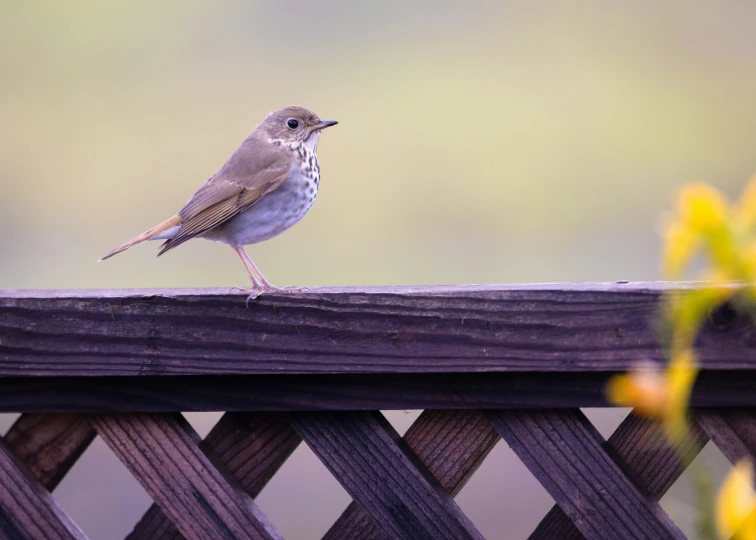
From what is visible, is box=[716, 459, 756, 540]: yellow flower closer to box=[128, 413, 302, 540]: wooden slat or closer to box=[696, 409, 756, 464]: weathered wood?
box=[696, 409, 756, 464]: weathered wood

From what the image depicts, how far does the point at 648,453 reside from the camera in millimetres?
1682

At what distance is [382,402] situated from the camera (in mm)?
1707

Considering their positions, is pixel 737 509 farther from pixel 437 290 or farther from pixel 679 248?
pixel 437 290

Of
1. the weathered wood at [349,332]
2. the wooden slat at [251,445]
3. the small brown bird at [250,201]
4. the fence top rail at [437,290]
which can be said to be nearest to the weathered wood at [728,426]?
the weathered wood at [349,332]

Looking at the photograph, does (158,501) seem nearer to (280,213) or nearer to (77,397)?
(77,397)

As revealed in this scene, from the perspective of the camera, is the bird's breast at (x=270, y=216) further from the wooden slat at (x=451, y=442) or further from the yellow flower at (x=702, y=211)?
the yellow flower at (x=702, y=211)

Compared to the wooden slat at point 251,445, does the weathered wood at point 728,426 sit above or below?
below

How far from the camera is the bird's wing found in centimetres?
377

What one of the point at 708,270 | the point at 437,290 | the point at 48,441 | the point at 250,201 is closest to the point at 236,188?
the point at 250,201

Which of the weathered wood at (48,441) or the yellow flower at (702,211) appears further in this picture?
the weathered wood at (48,441)

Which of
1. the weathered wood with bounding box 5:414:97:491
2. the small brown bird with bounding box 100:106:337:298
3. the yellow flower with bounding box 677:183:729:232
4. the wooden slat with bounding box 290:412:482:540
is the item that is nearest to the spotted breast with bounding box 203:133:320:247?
the small brown bird with bounding box 100:106:337:298

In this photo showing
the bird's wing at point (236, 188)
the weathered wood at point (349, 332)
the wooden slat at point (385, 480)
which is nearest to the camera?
the weathered wood at point (349, 332)

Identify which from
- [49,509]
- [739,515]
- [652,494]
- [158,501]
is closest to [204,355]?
[158,501]

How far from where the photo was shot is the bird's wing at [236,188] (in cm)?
377
